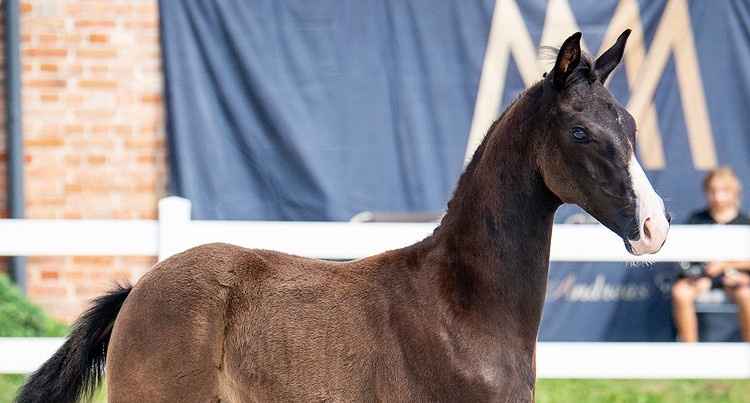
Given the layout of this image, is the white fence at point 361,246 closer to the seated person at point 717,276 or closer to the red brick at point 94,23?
the seated person at point 717,276

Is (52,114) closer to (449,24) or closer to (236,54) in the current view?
(236,54)

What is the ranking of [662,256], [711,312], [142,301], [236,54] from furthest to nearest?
[236,54] < [711,312] < [662,256] < [142,301]

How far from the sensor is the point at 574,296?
701 cm

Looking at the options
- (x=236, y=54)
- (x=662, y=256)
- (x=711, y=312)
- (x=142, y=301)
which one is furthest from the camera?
(x=236, y=54)

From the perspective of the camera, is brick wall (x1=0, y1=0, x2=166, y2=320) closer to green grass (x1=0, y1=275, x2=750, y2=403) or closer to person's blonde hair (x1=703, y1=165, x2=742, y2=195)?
green grass (x1=0, y1=275, x2=750, y2=403)

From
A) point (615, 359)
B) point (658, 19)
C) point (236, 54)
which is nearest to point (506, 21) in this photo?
point (658, 19)

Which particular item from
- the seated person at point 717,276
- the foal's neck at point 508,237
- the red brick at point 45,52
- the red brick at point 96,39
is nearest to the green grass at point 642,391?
the seated person at point 717,276

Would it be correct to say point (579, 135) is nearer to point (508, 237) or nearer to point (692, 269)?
point (508, 237)

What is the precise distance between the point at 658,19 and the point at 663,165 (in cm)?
103

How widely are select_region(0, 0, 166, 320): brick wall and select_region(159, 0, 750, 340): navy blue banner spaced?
0.80 ft

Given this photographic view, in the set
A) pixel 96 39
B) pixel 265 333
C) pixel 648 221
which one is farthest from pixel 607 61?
pixel 96 39

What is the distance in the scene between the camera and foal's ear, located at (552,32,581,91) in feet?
9.46

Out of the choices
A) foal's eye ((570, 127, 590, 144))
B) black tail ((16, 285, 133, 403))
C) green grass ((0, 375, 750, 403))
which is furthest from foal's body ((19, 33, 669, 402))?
green grass ((0, 375, 750, 403))

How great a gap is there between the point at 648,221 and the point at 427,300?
0.72m
